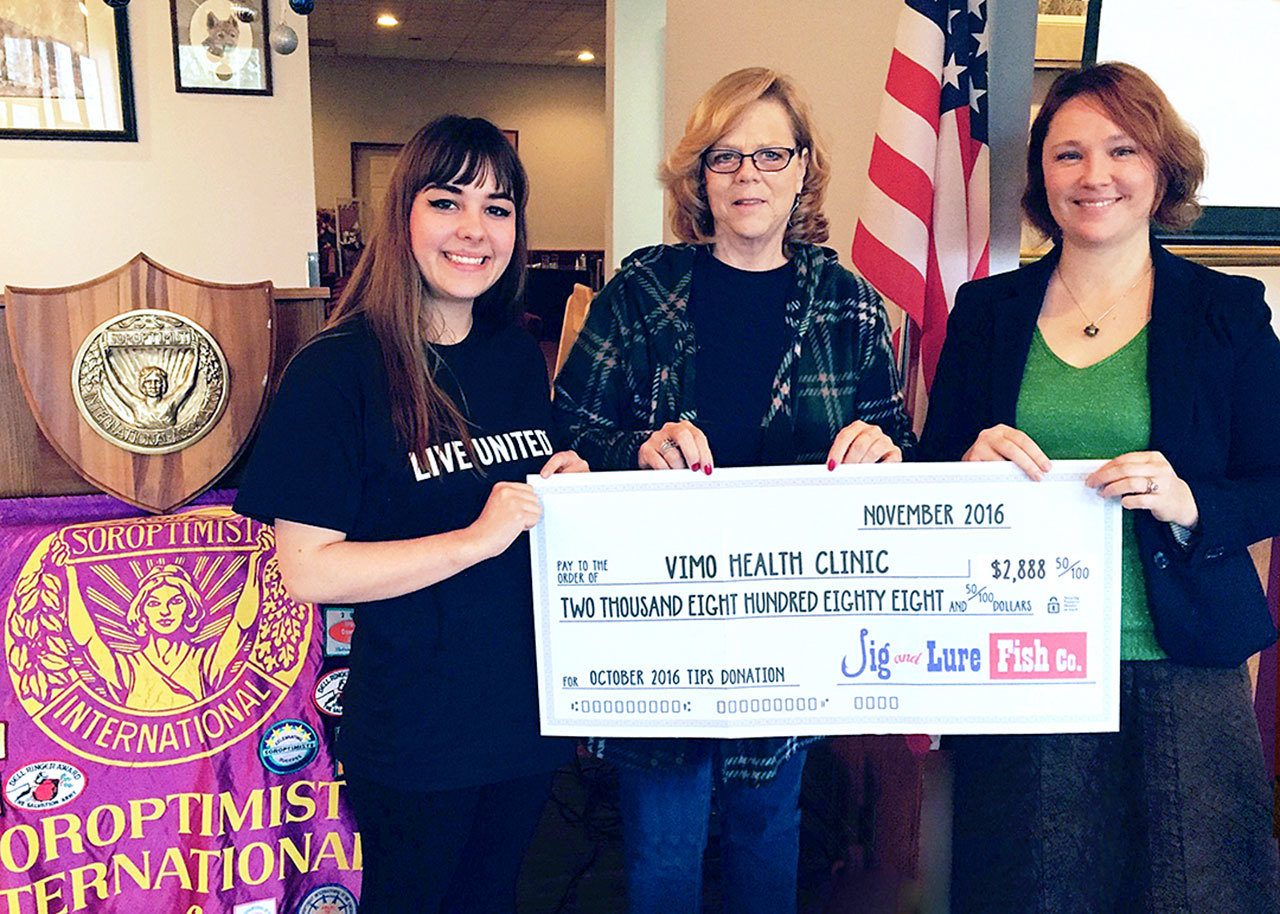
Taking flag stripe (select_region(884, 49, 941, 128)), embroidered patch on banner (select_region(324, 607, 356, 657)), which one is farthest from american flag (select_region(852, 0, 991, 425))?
embroidered patch on banner (select_region(324, 607, 356, 657))

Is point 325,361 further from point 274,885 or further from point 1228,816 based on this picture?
point 1228,816

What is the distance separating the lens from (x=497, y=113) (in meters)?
11.1

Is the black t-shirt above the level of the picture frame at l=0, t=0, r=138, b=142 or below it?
below

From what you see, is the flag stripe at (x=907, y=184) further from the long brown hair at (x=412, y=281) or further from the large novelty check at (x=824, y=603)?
the long brown hair at (x=412, y=281)

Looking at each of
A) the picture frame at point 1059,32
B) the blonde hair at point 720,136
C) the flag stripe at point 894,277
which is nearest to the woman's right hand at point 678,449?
the blonde hair at point 720,136

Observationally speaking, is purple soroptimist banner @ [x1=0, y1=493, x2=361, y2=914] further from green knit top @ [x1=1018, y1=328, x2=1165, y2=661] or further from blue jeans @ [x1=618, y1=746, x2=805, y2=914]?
green knit top @ [x1=1018, y1=328, x2=1165, y2=661]

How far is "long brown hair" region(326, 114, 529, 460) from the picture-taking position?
4.23 ft

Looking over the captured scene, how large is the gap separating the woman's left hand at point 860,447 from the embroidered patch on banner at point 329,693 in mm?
977

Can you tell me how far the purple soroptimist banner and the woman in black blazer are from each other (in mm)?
1155

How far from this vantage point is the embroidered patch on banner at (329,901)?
1.79m

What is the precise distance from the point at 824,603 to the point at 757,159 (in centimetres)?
66

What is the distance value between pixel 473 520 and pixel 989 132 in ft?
4.62

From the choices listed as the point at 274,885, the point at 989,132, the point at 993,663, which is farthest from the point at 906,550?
the point at 274,885

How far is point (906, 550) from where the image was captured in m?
1.43
